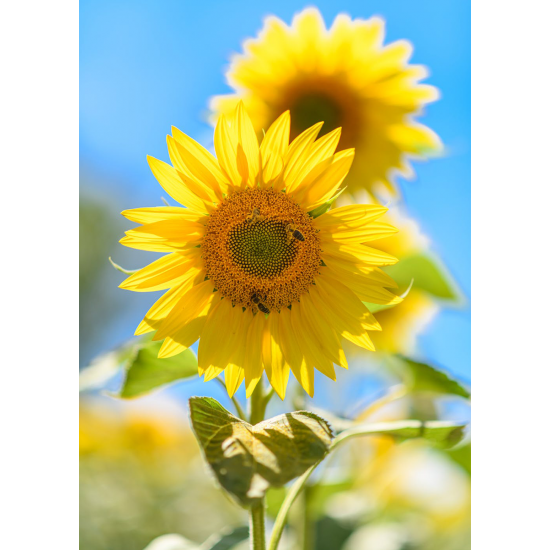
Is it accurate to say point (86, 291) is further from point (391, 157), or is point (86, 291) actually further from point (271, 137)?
point (271, 137)

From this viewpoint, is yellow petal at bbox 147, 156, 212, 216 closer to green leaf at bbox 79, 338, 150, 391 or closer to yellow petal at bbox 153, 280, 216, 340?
yellow petal at bbox 153, 280, 216, 340

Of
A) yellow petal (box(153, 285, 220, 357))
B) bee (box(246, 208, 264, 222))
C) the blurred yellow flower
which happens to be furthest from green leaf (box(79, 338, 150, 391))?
the blurred yellow flower

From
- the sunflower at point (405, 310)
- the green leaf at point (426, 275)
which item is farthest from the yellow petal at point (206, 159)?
the sunflower at point (405, 310)

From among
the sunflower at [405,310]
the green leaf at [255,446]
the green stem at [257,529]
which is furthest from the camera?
the sunflower at [405,310]

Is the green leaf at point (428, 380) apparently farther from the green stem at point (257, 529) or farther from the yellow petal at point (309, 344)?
the green stem at point (257, 529)

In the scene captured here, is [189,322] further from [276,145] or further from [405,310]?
[405,310]
